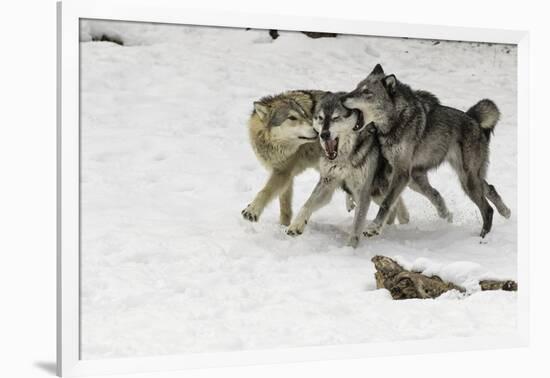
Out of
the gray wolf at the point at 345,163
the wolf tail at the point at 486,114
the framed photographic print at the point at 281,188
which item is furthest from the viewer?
the wolf tail at the point at 486,114

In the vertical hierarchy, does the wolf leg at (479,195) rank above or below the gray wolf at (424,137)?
below

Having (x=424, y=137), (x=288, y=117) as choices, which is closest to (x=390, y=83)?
(x=424, y=137)

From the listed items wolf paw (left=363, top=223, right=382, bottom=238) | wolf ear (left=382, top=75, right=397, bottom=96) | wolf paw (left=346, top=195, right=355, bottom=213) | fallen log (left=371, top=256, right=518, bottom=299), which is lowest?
fallen log (left=371, top=256, right=518, bottom=299)

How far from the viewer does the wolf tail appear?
507 centimetres

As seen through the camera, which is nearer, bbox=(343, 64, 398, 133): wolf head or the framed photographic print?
the framed photographic print

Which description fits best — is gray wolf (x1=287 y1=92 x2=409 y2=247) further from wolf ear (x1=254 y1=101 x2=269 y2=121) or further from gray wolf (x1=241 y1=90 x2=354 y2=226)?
wolf ear (x1=254 y1=101 x2=269 y2=121)

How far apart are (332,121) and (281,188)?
0.45 meters

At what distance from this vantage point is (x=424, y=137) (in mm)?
4973

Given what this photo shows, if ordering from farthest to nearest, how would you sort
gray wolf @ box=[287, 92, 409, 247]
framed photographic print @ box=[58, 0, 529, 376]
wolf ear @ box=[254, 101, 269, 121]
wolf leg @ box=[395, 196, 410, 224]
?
wolf leg @ box=[395, 196, 410, 224] < gray wolf @ box=[287, 92, 409, 247] < wolf ear @ box=[254, 101, 269, 121] < framed photographic print @ box=[58, 0, 529, 376]

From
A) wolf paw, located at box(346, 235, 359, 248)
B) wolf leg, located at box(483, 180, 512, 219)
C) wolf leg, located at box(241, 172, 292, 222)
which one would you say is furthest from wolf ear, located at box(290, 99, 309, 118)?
wolf leg, located at box(483, 180, 512, 219)

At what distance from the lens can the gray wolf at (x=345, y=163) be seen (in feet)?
15.4

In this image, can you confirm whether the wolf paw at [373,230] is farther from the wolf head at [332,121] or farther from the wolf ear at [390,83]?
the wolf ear at [390,83]

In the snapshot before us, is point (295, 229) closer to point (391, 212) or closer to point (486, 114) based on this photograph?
point (391, 212)

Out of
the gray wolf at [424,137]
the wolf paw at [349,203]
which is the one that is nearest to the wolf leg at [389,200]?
the gray wolf at [424,137]
